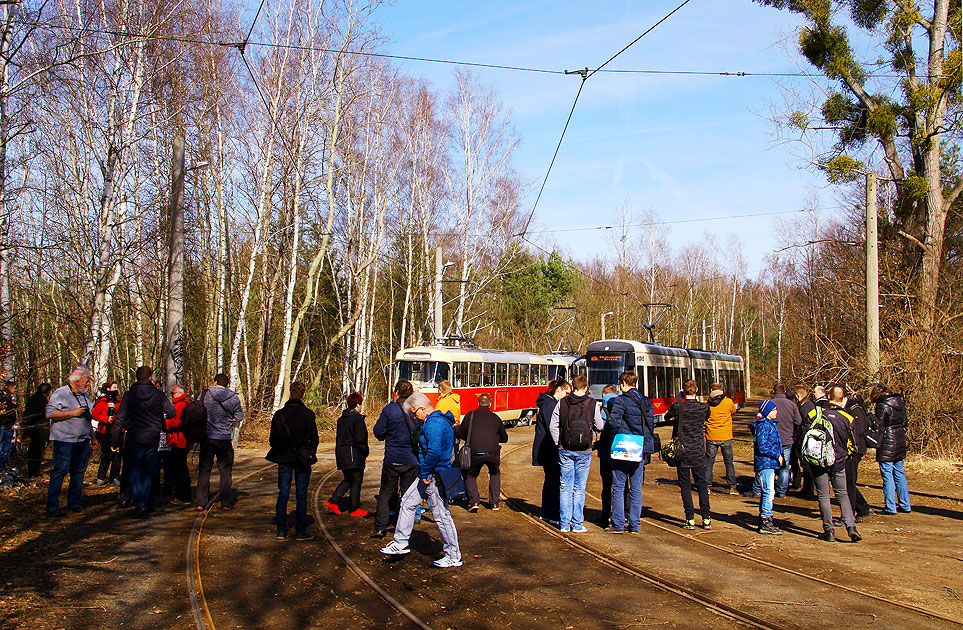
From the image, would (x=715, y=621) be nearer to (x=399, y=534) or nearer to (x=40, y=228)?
(x=399, y=534)

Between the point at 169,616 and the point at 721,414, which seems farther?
the point at 721,414

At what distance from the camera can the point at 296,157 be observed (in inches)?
893

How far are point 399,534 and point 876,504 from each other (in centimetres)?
830

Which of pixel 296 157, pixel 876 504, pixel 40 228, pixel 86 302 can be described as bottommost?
pixel 876 504

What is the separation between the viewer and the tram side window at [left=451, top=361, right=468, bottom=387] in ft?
80.4

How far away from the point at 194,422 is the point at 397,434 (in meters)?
4.01

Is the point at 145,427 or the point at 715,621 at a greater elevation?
the point at 145,427

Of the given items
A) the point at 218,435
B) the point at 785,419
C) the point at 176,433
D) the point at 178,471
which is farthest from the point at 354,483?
the point at 785,419

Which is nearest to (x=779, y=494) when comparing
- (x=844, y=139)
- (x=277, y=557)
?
(x=277, y=557)

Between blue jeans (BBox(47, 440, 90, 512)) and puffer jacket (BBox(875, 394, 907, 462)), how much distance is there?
1090 cm

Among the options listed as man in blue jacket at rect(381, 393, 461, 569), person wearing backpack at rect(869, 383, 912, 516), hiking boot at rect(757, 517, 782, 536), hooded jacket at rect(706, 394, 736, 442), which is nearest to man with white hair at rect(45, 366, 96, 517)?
man in blue jacket at rect(381, 393, 461, 569)

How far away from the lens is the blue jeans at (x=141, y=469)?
403 inches

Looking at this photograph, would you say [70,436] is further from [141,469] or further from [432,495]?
[432,495]

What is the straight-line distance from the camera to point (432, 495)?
7.80 m
